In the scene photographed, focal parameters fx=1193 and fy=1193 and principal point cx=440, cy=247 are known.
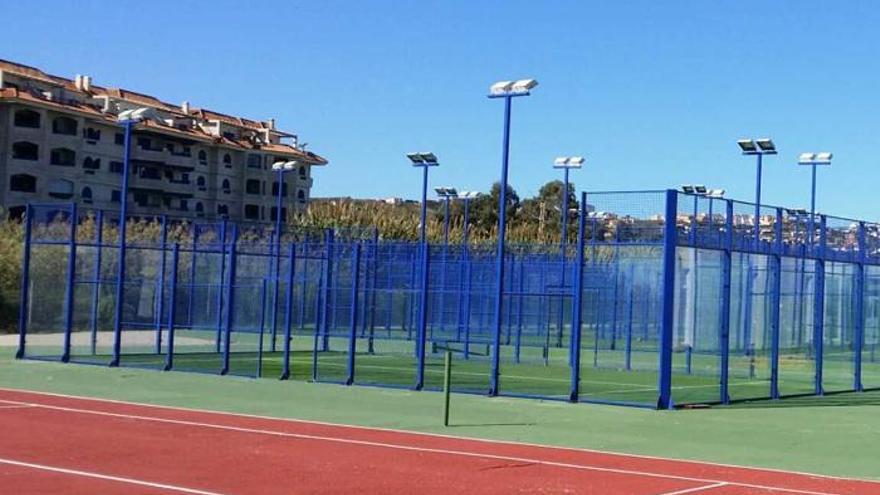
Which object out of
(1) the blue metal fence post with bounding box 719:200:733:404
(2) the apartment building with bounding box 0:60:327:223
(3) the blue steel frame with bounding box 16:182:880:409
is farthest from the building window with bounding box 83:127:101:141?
(1) the blue metal fence post with bounding box 719:200:733:404

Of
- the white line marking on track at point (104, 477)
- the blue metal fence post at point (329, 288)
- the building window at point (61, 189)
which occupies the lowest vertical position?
the white line marking on track at point (104, 477)

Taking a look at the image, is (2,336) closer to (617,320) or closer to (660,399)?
Result: (617,320)

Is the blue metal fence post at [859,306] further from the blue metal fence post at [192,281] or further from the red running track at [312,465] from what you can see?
the blue metal fence post at [192,281]

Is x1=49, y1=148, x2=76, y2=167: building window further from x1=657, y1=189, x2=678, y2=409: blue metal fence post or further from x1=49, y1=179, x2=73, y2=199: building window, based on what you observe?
x1=657, y1=189, x2=678, y2=409: blue metal fence post

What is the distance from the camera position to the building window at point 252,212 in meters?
106

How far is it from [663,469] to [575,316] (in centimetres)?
795

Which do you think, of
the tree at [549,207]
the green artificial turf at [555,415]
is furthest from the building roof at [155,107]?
the green artificial turf at [555,415]

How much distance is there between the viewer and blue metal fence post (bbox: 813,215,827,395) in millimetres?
25219

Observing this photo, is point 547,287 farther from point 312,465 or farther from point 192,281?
point 312,465

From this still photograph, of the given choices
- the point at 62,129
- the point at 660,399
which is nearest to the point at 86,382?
the point at 660,399

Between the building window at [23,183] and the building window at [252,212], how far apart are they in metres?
26.5

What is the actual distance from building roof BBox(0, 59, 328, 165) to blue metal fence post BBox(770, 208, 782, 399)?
54.7m

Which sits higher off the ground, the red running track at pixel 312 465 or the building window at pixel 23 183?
the building window at pixel 23 183

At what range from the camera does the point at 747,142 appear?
3138 cm
